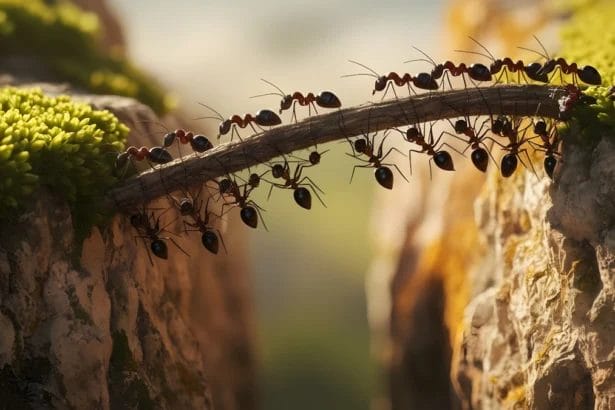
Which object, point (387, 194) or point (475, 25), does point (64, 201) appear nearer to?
point (475, 25)

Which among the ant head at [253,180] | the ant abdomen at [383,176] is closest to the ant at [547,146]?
the ant abdomen at [383,176]

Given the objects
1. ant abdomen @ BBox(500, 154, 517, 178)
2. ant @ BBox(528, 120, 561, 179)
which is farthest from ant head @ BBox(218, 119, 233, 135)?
ant @ BBox(528, 120, 561, 179)

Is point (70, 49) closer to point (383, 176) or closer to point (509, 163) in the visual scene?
point (383, 176)

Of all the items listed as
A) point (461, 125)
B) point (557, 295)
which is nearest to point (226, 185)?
point (461, 125)

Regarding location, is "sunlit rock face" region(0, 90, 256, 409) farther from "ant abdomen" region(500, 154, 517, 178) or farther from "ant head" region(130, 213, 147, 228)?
"ant abdomen" region(500, 154, 517, 178)

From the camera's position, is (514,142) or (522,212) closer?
(514,142)

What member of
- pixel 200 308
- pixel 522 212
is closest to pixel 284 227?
pixel 200 308
